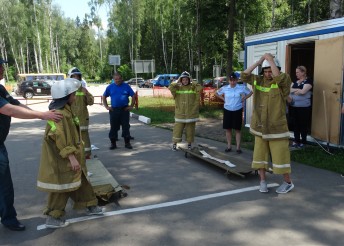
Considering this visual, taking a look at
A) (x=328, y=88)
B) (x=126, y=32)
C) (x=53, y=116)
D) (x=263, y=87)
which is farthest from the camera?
(x=126, y=32)

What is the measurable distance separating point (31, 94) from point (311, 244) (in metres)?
32.7

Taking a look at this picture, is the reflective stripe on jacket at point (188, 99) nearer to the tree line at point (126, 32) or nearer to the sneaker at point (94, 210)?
the sneaker at point (94, 210)

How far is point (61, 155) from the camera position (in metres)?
3.91

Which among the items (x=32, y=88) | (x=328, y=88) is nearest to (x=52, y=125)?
(x=328, y=88)

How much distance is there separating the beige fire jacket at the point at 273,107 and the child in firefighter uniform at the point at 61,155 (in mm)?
2575

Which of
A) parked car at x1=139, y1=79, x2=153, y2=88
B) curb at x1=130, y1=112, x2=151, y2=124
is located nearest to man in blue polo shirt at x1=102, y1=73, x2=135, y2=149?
curb at x1=130, y1=112, x2=151, y2=124

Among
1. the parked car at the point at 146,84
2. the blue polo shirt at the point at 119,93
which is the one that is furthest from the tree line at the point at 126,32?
the blue polo shirt at the point at 119,93

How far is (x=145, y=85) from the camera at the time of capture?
160 ft

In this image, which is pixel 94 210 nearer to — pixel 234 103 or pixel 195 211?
pixel 195 211

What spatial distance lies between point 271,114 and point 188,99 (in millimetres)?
3448

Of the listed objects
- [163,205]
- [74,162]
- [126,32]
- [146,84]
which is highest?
[126,32]

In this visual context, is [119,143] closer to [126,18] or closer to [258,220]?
[258,220]

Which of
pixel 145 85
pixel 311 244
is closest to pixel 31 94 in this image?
pixel 145 85

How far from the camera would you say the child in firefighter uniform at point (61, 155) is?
3.92m
